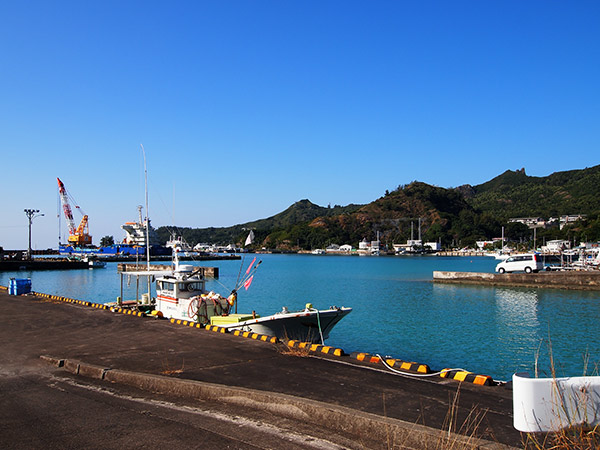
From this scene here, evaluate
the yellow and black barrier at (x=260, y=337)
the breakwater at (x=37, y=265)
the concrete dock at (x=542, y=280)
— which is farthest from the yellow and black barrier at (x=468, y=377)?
the breakwater at (x=37, y=265)

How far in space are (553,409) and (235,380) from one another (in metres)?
5.67

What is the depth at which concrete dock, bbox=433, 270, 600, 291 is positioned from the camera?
45.6m

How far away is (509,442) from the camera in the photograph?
5902 millimetres

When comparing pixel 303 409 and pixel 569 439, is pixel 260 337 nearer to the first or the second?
pixel 303 409

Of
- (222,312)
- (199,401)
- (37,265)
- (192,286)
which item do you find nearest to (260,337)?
(222,312)

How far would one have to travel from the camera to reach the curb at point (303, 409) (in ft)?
18.9

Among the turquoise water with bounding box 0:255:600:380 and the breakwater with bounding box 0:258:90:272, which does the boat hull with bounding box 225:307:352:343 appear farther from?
the breakwater with bounding box 0:258:90:272

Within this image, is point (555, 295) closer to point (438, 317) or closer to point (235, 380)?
point (438, 317)

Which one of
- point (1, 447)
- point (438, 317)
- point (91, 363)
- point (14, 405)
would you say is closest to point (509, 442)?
point (1, 447)

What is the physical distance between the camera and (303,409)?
7.01 metres

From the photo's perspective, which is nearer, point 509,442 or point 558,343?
point 509,442

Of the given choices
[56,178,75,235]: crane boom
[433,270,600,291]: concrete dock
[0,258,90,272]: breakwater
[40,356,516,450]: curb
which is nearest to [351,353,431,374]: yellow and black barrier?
[40,356,516,450]: curb

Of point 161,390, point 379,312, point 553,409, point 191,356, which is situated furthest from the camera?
point 379,312

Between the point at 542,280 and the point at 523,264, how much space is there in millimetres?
8228
